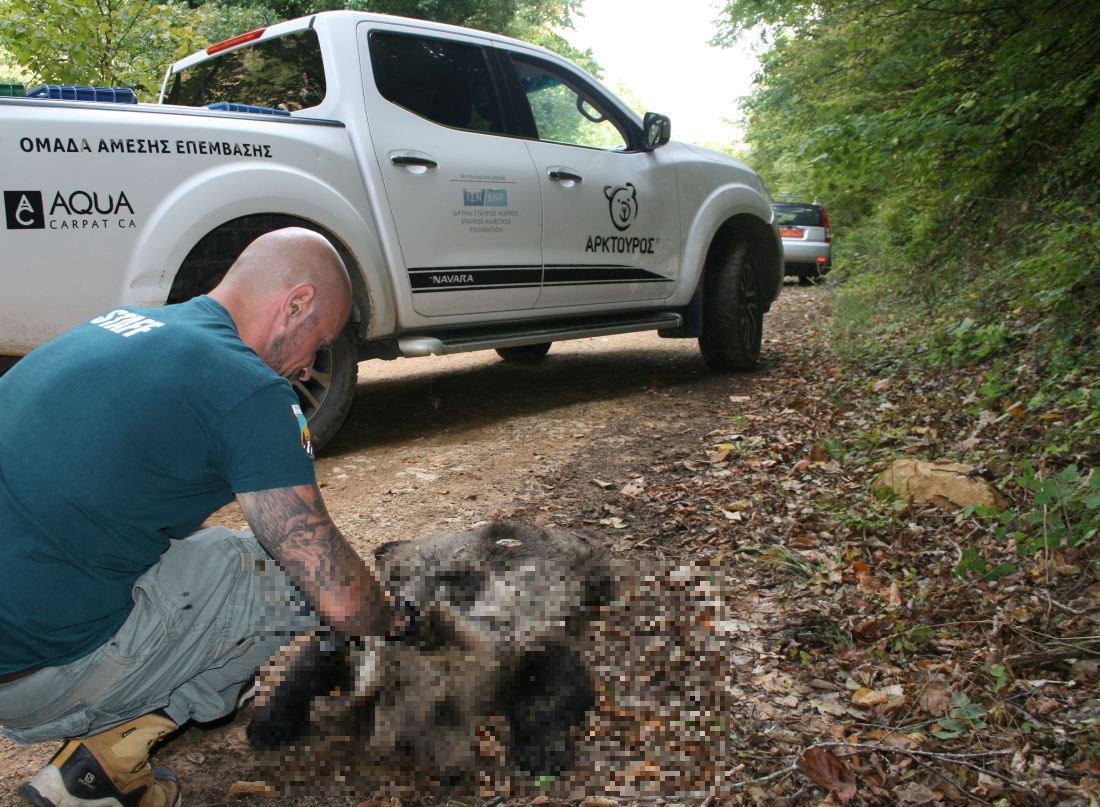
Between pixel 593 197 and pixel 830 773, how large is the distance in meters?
3.95

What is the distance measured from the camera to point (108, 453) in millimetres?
1702

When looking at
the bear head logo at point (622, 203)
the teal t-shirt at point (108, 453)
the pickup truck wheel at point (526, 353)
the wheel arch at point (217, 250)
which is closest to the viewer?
the teal t-shirt at point (108, 453)

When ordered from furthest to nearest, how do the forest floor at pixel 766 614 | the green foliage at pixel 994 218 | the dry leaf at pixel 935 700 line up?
1. the green foliage at pixel 994 218
2. the dry leaf at pixel 935 700
3. the forest floor at pixel 766 614

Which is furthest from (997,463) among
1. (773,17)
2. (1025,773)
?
(773,17)

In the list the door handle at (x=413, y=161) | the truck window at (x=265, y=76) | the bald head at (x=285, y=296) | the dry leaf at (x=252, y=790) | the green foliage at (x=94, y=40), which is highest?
the green foliage at (x=94, y=40)

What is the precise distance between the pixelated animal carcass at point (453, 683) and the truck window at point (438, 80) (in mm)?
2956

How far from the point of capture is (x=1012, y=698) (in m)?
2.16

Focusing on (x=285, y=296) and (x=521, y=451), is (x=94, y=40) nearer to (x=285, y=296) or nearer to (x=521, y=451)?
(x=521, y=451)

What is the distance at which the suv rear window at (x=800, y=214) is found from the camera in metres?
14.9

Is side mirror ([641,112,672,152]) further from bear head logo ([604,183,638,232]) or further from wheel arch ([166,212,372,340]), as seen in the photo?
wheel arch ([166,212,372,340])

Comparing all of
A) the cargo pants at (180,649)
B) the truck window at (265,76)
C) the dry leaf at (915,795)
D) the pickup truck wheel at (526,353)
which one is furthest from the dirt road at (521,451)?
the truck window at (265,76)

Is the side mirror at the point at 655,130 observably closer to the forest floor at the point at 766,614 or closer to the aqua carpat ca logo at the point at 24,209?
the forest floor at the point at 766,614

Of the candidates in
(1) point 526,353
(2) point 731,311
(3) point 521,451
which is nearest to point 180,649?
(3) point 521,451

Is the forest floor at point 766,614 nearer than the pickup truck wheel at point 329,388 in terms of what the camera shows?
Yes
